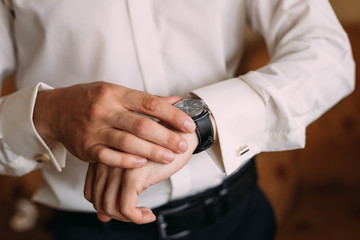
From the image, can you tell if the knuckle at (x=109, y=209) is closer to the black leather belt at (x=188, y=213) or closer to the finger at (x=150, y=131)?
the finger at (x=150, y=131)

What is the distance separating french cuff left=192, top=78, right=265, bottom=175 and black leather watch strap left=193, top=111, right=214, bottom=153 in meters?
0.02

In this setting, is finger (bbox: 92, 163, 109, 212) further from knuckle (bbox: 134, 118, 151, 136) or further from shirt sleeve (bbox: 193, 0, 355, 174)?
shirt sleeve (bbox: 193, 0, 355, 174)

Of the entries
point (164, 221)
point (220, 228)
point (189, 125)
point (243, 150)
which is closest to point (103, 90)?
point (189, 125)

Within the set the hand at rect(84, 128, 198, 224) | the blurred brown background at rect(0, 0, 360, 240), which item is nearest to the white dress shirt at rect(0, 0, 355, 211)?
the hand at rect(84, 128, 198, 224)

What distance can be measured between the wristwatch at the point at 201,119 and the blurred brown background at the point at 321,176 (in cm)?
92

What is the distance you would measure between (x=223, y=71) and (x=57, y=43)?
360 mm

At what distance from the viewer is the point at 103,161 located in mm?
549

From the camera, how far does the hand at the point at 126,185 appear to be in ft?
1.82

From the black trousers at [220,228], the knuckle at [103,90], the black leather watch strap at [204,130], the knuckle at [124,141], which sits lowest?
the black trousers at [220,228]

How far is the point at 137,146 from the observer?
1.79ft

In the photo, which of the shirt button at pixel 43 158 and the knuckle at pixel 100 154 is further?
the shirt button at pixel 43 158

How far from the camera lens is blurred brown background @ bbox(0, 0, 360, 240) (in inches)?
54.7

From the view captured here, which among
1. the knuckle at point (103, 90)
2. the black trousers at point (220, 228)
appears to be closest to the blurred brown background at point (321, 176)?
the black trousers at point (220, 228)

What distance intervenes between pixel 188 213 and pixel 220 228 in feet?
0.41
